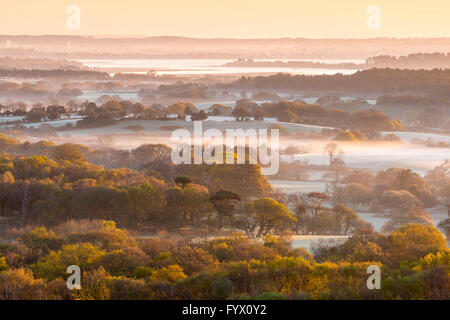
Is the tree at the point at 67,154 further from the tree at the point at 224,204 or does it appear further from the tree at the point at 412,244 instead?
the tree at the point at 412,244

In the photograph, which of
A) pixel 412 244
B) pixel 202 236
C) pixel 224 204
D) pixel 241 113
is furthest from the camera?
pixel 241 113

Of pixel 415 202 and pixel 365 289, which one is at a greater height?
pixel 365 289

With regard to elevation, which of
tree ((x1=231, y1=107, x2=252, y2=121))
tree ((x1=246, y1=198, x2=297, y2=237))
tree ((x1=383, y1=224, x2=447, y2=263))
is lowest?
tree ((x1=231, y1=107, x2=252, y2=121))

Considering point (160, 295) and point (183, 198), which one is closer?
point (160, 295)

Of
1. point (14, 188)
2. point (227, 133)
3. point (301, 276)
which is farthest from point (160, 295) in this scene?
point (227, 133)

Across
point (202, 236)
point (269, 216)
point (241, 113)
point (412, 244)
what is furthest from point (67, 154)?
point (241, 113)

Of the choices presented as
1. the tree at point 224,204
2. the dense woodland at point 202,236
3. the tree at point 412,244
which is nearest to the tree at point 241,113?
the dense woodland at point 202,236

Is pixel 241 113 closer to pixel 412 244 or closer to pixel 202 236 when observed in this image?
pixel 202 236

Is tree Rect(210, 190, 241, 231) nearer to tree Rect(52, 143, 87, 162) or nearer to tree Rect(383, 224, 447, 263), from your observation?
tree Rect(383, 224, 447, 263)

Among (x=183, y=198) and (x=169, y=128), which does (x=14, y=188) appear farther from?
(x=169, y=128)

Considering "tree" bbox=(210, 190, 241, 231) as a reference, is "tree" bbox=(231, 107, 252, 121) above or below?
below

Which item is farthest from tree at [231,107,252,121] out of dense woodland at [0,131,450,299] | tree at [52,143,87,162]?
dense woodland at [0,131,450,299]
